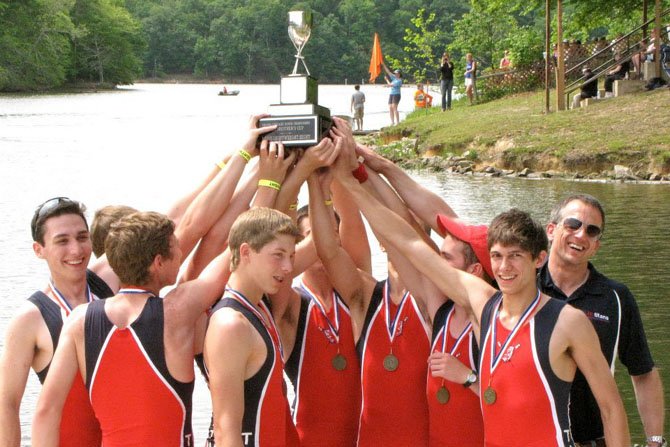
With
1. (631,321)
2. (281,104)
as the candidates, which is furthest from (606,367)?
(281,104)

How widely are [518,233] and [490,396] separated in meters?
0.76

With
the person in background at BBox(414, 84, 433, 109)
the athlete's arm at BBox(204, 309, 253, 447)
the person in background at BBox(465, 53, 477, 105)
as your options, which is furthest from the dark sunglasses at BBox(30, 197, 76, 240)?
the person in background at BBox(414, 84, 433, 109)

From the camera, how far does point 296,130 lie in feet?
19.0

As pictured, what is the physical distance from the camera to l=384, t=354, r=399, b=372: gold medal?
5.50m

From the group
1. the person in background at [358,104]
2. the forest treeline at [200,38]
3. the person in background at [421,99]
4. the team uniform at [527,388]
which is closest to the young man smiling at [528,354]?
the team uniform at [527,388]

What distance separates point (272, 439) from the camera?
4.79 m

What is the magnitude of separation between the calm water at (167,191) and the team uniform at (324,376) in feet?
9.24

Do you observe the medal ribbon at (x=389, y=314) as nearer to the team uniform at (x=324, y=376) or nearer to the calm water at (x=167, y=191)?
the team uniform at (x=324, y=376)

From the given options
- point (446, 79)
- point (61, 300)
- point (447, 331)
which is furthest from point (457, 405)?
point (446, 79)

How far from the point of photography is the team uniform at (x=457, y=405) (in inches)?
205

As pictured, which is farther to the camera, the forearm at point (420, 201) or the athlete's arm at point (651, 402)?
the forearm at point (420, 201)

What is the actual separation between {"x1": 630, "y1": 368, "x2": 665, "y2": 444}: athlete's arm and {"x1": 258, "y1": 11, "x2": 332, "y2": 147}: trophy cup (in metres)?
2.16

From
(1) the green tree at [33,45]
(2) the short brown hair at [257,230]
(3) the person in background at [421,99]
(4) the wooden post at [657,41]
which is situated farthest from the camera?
(1) the green tree at [33,45]

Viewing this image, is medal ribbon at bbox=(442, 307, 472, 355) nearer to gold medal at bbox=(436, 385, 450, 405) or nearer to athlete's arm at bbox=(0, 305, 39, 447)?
gold medal at bbox=(436, 385, 450, 405)
